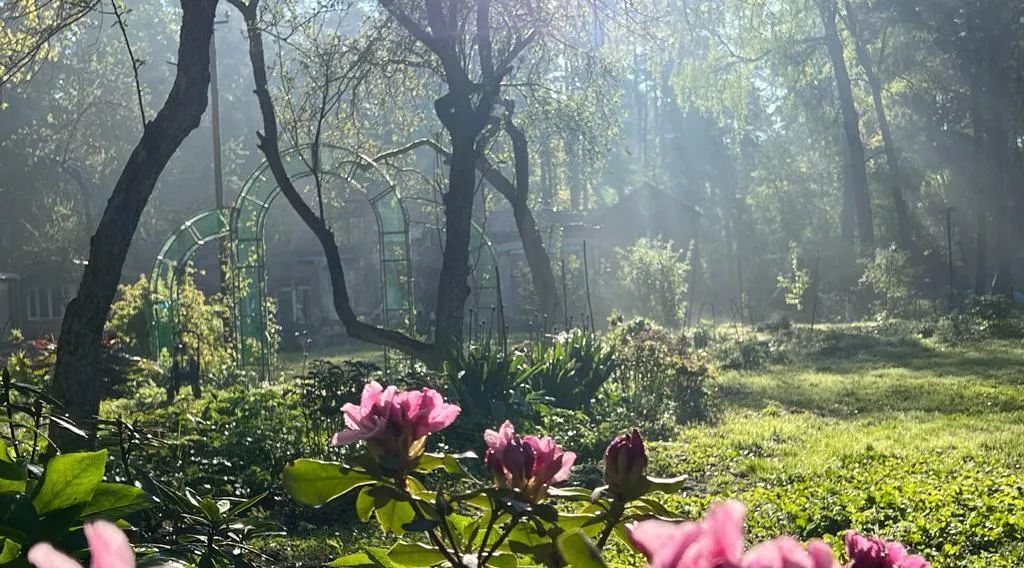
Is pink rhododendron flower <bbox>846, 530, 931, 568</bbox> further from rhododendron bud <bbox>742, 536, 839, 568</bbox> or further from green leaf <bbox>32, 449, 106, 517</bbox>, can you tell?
green leaf <bbox>32, 449, 106, 517</bbox>

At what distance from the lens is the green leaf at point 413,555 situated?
1.37m

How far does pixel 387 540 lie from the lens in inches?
229

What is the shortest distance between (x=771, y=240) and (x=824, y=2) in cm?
2063

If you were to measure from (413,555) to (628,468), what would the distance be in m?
0.28

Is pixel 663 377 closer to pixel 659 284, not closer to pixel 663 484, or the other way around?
pixel 663 484

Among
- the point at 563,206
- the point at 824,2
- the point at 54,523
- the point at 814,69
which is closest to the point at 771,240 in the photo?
the point at 563,206

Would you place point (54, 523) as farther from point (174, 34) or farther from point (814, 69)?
point (174, 34)

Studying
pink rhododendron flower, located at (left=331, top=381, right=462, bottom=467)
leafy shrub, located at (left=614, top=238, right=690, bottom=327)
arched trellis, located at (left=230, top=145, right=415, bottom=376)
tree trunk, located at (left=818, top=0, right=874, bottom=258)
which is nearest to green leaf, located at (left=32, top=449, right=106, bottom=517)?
pink rhododendron flower, located at (left=331, top=381, right=462, bottom=467)

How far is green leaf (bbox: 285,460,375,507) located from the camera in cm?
143

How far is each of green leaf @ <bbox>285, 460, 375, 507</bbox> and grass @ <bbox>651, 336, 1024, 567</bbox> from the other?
4322mm

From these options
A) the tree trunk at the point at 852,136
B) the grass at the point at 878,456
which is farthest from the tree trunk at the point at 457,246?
the tree trunk at the point at 852,136

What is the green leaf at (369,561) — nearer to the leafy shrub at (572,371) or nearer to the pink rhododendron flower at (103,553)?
the pink rhododendron flower at (103,553)

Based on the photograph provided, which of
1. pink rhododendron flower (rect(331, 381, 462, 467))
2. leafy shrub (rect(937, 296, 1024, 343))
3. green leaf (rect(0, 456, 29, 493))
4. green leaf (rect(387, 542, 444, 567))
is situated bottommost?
leafy shrub (rect(937, 296, 1024, 343))

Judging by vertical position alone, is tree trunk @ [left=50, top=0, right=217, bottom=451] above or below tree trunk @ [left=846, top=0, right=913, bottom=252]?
below
